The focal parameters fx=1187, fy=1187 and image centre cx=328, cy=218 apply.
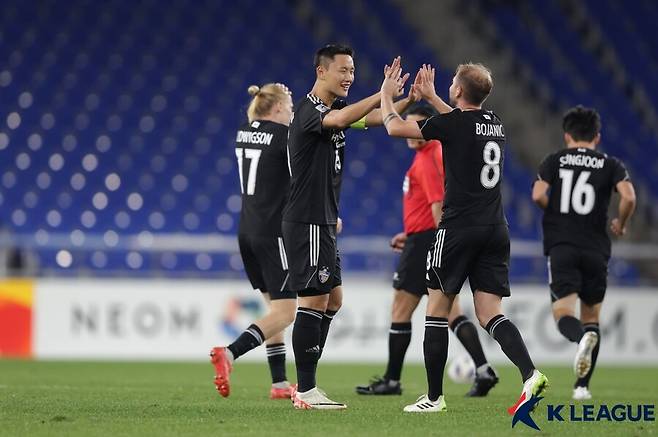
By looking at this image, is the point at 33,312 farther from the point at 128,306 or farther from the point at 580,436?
the point at 580,436

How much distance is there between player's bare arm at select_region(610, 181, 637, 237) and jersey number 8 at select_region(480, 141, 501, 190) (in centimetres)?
207

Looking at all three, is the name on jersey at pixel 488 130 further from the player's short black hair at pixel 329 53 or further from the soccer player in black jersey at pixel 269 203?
the soccer player in black jersey at pixel 269 203

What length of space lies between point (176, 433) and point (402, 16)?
15.1 m

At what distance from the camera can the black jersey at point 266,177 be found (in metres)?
8.18

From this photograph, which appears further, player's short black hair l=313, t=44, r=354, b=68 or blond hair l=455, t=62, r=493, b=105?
player's short black hair l=313, t=44, r=354, b=68

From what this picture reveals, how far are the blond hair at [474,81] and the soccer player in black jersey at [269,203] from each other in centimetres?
175

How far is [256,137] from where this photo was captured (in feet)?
27.1

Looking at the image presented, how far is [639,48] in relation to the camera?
792 inches

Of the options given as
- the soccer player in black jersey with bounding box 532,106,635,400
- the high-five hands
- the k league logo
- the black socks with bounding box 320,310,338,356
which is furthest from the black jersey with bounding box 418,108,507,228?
the soccer player in black jersey with bounding box 532,106,635,400

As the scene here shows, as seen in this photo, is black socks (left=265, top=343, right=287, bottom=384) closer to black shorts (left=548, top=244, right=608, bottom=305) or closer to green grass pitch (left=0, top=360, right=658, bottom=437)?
green grass pitch (left=0, top=360, right=658, bottom=437)

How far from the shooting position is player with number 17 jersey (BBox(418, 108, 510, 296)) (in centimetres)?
675

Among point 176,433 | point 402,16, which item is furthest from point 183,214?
point 176,433

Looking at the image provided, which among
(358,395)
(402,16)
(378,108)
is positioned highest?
(402,16)

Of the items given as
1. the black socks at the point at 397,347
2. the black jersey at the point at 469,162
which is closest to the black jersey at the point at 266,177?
the black socks at the point at 397,347
